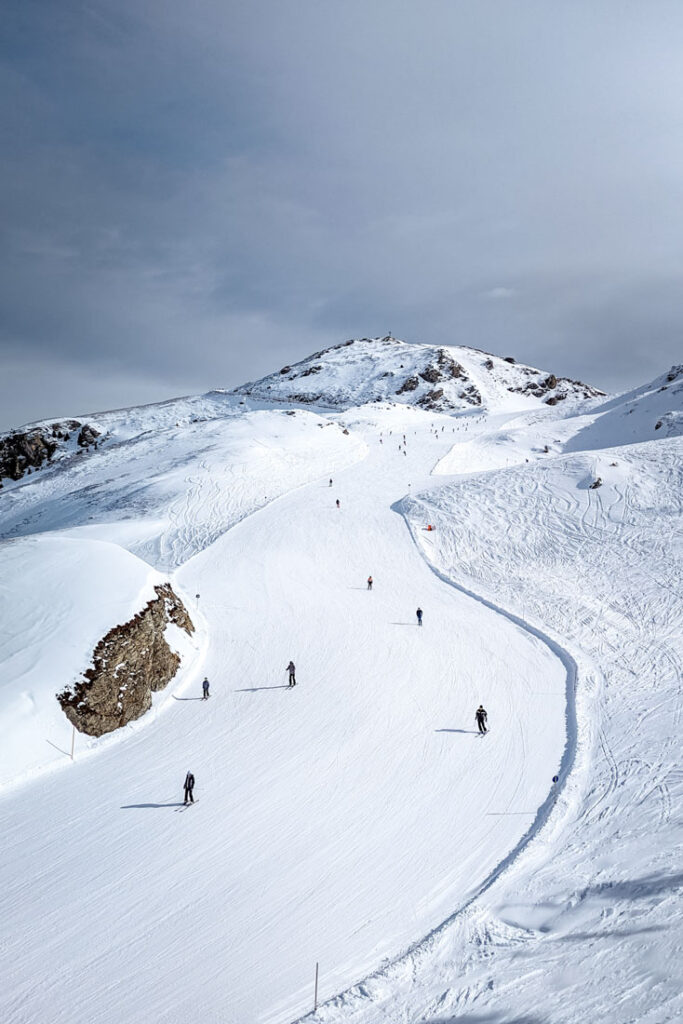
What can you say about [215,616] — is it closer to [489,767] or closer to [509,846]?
[489,767]

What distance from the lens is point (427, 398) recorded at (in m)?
113

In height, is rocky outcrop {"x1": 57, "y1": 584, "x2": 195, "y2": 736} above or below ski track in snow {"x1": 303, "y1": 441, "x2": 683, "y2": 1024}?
above

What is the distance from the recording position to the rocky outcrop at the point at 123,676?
661 inches

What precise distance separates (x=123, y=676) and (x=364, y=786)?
10.2 m

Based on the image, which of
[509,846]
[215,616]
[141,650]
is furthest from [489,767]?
[215,616]

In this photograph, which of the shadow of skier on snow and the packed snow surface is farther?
the shadow of skier on snow

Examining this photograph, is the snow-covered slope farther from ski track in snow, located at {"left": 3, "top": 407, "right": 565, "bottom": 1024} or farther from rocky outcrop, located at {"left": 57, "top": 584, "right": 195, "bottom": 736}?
ski track in snow, located at {"left": 3, "top": 407, "right": 565, "bottom": 1024}

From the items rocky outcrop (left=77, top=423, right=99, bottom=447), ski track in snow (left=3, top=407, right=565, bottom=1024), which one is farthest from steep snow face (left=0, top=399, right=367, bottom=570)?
rocky outcrop (left=77, top=423, right=99, bottom=447)

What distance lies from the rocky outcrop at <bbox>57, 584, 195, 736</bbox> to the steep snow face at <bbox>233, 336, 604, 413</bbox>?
95429 mm

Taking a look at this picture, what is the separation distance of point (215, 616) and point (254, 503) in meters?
19.4

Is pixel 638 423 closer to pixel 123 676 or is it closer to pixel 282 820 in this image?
pixel 123 676

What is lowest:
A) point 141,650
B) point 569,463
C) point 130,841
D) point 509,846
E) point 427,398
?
point 509,846

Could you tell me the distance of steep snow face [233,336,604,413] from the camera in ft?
374

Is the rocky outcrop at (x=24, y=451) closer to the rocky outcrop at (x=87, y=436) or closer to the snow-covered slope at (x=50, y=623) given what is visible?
the rocky outcrop at (x=87, y=436)
